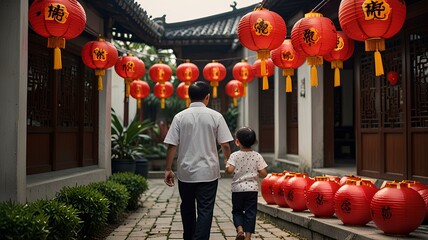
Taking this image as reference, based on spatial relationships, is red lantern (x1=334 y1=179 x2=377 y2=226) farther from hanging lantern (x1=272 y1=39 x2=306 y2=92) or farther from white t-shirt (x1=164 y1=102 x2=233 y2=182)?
hanging lantern (x1=272 y1=39 x2=306 y2=92)

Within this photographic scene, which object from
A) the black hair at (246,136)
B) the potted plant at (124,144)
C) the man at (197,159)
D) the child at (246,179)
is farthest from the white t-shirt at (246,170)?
the potted plant at (124,144)

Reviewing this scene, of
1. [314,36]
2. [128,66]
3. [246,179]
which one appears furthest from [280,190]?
[128,66]

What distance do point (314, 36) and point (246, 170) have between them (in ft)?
8.30

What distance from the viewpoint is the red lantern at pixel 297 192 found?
7188mm

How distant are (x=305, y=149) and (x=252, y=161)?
639cm

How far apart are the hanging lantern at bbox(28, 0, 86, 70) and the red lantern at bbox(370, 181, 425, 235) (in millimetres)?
4394

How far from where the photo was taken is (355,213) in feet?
19.0

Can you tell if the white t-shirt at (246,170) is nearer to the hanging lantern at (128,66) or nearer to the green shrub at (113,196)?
the green shrub at (113,196)

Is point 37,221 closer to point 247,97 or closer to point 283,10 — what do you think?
point 283,10

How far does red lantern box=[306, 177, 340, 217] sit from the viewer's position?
21.3 feet

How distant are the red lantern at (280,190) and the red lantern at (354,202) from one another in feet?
5.33

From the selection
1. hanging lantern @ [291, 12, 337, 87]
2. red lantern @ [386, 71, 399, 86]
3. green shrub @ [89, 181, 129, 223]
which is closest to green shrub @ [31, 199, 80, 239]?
green shrub @ [89, 181, 129, 223]

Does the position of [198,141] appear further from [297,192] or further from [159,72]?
[159,72]

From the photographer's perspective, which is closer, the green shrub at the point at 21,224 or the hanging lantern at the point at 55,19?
the green shrub at the point at 21,224
